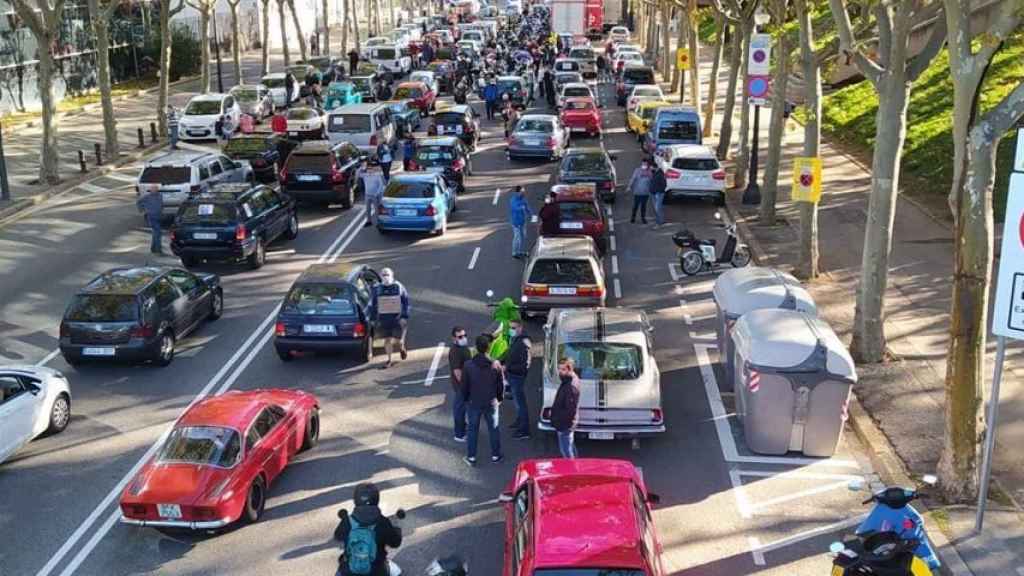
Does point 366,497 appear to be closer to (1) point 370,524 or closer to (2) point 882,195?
(1) point 370,524

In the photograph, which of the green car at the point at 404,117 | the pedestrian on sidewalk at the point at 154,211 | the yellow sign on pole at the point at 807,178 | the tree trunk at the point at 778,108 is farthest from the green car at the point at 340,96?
the yellow sign on pole at the point at 807,178

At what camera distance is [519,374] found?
14.3 metres

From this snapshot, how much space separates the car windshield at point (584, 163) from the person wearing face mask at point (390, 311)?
37.4 feet

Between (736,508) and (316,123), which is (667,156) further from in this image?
(736,508)

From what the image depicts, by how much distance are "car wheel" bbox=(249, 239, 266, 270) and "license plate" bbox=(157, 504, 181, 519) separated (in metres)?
11.6

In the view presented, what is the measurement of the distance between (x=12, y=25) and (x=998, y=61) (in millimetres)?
37418

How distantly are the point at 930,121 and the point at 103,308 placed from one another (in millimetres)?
25189

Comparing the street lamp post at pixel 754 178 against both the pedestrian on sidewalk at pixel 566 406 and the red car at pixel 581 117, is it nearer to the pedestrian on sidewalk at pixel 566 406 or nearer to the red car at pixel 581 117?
the red car at pixel 581 117

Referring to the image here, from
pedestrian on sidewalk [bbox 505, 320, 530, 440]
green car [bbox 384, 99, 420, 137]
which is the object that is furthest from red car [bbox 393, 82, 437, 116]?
pedestrian on sidewalk [bbox 505, 320, 530, 440]

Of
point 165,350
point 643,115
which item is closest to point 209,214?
point 165,350

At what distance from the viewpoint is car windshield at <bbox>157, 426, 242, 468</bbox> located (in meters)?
11.8

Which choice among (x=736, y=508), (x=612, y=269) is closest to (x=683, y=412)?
(x=736, y=508)

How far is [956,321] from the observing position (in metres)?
11.9

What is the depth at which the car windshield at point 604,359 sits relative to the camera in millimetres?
13930
